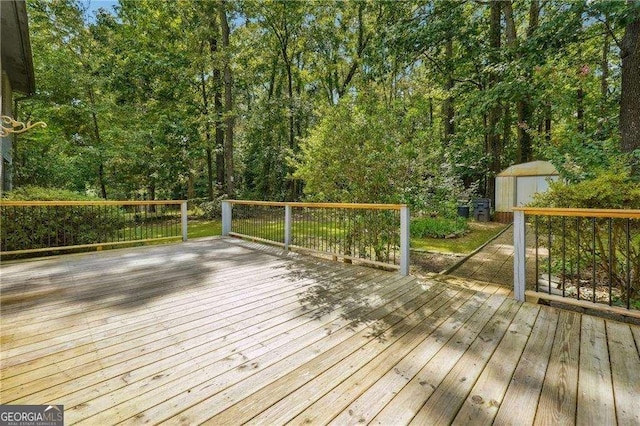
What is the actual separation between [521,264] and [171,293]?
3861mm

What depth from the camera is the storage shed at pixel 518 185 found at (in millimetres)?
10781

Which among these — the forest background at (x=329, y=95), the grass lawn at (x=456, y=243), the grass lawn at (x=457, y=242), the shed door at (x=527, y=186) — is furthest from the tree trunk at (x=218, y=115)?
the shed door at (x=527, y=186)

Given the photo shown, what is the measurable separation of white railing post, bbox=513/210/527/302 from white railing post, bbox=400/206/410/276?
120 cm

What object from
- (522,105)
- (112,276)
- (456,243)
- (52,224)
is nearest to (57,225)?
(52,224)

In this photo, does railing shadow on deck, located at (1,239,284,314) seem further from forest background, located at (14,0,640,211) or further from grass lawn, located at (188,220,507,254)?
grass lawn, located at (188,220,507,254)

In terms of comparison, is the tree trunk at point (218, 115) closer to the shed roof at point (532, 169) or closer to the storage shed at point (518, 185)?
the storage shed at point (518, 185)

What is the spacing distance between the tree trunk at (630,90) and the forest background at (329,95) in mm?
22

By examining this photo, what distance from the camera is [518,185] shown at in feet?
37.0

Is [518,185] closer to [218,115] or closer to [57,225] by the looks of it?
[218,115]

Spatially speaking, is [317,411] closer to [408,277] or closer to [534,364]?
[534,364]

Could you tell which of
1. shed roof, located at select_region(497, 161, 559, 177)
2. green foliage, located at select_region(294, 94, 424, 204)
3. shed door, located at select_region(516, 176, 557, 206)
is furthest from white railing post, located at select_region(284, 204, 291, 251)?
shed roof, located at select_region(497, 161, 559, 177)

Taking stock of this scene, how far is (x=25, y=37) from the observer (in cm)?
573

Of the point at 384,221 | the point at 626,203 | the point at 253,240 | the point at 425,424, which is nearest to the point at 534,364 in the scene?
the point at 425,424

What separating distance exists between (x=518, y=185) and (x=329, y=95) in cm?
1136
